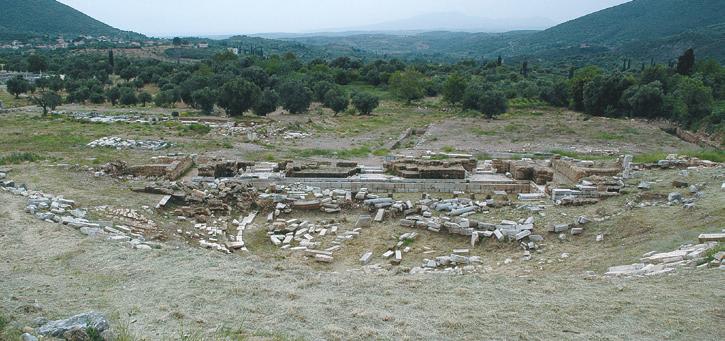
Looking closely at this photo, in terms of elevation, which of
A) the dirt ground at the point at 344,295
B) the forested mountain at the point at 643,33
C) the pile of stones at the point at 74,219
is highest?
the forested mountain at the point at 643,33

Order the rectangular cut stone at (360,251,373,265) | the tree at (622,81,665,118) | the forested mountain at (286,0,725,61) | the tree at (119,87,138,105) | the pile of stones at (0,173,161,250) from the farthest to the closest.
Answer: the forested mountain at (286,0,725,61) → the tree at (119,87,138,105) → the tree at (622,81,665,118) → the rectangular cut stone at (360,251,373,265) → the pile of stones at (0,173,161,250)

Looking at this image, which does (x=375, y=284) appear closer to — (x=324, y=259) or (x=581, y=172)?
(x=324, y=259)

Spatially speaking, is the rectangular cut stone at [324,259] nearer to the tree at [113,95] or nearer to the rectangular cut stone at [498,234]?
the rectangular cut stone at [498,234]

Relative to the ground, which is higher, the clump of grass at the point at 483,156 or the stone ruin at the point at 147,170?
the stone ruin at the point at 147,170

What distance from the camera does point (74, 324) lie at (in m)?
5.93

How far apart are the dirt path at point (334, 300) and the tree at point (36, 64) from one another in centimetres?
6592

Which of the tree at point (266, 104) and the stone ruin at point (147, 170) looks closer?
the stone ruin at point (147, 170)

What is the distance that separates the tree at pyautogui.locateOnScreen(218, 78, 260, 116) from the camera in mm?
36625

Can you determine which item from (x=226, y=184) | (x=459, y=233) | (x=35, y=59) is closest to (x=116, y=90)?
(x=35, y=59)

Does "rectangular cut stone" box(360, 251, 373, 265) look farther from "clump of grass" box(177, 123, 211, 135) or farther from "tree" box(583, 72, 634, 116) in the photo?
"tree" box(583, 72, 634, 116)

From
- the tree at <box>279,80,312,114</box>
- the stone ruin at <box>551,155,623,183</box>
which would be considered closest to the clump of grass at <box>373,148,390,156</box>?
the stone ruin at <box>551,155,623,183</box>

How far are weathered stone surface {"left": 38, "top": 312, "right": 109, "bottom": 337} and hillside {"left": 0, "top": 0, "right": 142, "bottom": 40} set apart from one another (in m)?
139

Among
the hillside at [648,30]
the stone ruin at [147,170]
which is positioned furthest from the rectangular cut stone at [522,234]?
the hillside at [648,30]

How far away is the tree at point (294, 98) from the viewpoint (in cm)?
4144
